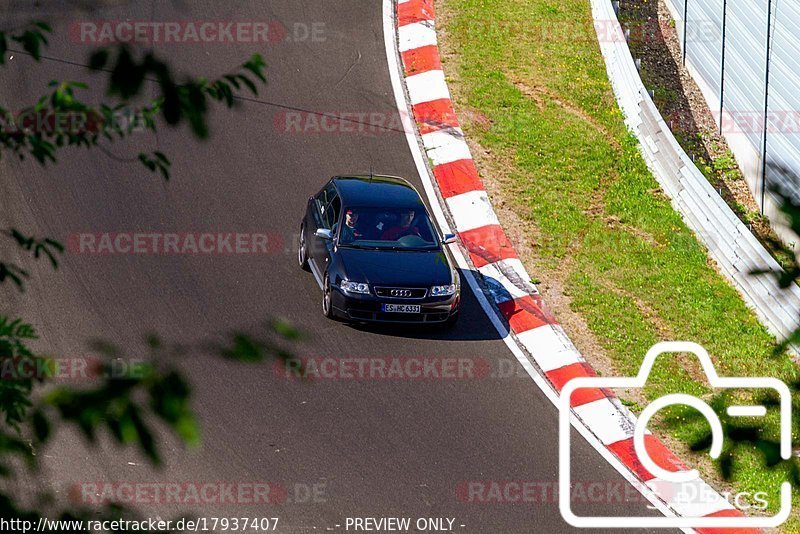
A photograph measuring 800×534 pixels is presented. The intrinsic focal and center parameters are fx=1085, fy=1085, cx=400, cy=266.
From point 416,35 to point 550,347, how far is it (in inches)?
303

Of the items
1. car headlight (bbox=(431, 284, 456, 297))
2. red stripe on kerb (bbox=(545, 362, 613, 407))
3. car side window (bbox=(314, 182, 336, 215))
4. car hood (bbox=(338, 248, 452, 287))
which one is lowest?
red stripe on kerb (bbox=(545, 362, 613, 407))

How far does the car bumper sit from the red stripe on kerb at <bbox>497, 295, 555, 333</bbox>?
1.04 meters

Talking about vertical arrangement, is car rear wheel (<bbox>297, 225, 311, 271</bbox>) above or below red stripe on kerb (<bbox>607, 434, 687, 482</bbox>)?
above

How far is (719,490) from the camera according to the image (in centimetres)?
1164

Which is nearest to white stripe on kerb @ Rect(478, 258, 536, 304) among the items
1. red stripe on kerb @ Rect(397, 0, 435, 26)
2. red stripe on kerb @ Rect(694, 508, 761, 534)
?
red stripe on kerb @ Rect(694, 508, 761, 534)

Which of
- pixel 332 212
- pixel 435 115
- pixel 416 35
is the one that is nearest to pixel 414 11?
pixel 416 35

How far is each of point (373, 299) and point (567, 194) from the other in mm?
4346

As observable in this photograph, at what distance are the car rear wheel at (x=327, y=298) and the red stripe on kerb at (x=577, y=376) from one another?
2.78 metres

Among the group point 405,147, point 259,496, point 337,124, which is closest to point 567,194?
point 405,147

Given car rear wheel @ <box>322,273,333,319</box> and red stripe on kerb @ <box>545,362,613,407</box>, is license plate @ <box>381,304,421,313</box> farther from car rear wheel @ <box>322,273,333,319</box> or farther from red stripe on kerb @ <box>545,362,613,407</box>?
red stripe on kerb @ <box>545,362,613,407</box>

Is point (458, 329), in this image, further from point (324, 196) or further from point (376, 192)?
point (324, 196)

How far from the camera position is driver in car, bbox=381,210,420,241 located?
1401 centimetres

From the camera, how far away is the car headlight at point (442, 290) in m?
13.3

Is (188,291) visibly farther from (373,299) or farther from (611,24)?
(611,24)
